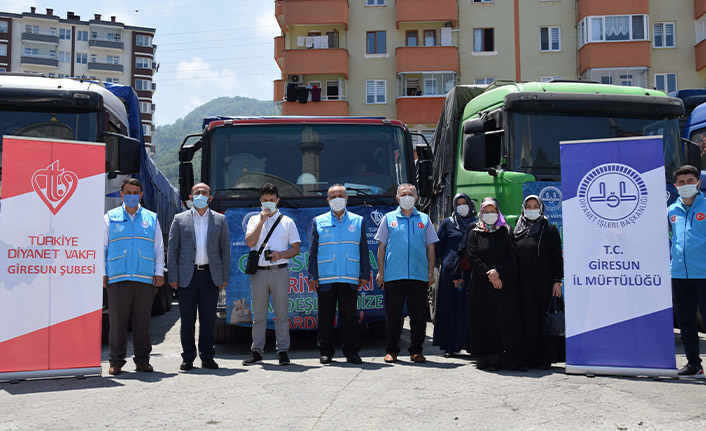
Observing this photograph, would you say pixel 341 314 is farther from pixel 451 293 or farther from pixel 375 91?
pixel 375 91

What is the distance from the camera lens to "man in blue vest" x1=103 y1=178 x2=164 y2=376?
25.5 ft

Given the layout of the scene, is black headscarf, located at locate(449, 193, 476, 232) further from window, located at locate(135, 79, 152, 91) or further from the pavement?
window, located at locate(135, 79, 152, 91)

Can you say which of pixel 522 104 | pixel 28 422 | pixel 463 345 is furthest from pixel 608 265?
pixel 28 422

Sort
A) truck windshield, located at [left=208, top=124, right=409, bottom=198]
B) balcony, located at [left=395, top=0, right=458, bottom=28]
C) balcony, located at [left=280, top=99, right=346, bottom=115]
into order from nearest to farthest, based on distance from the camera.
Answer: truck windshield, located at [left=208, top=124, right=409, bottom=198]
balcony, located at [left=395, top=0, right=458, bottom=28]
balcony, located at [left=280, top=99, right=346, bottom=115]

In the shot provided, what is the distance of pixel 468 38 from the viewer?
3897 cm

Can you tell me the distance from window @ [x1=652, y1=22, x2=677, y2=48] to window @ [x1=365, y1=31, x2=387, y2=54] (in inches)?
534

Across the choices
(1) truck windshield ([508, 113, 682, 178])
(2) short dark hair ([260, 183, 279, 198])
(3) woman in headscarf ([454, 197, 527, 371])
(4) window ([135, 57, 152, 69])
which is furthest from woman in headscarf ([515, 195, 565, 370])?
(4) window ([135, 57, 152, 69])

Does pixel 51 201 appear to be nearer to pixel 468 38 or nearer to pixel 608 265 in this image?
pixel 608 265

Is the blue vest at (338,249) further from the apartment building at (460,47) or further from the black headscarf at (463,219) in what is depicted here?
the apartment building at (460,47)

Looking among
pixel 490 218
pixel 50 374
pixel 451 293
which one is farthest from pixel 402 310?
pixel 50 374

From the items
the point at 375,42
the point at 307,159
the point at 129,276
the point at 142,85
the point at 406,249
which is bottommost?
the point at 129,276

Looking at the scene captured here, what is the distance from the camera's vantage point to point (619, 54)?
119 ft

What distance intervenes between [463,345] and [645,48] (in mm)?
32130

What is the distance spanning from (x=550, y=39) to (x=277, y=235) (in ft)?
109
